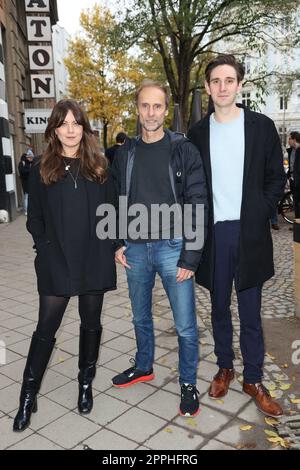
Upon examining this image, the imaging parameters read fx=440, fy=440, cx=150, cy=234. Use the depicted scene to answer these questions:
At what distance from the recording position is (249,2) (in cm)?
1367

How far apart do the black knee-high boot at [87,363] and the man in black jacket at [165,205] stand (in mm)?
470

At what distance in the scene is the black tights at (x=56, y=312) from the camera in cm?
279

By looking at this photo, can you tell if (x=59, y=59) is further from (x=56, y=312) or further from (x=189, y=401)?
(x=189, y=401)

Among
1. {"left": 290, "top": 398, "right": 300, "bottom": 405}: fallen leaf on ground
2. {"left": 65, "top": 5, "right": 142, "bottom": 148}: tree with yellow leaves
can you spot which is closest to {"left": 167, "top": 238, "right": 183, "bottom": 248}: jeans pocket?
{"left": 290, "top": 398, "right": 300, "bottom": 405}: fallen leaf on ground

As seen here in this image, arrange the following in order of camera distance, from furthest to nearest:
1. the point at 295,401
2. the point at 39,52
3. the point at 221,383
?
the point at 39,52 → the point at 221,383 → the point at 295,401

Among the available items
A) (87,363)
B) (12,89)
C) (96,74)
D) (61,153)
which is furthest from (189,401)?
(96,74)

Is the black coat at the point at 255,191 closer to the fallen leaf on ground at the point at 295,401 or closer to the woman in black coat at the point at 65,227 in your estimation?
the woman in black coat at the point at 65,227

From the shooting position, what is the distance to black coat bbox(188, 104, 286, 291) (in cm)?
277

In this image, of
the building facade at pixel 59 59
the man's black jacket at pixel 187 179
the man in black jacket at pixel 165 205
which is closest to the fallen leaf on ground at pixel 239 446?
the man in black jacket at pixel 165 205

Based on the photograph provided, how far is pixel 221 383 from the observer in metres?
3.16

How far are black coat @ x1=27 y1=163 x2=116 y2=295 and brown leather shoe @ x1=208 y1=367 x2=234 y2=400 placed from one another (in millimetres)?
1092

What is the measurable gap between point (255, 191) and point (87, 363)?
62.8 inches

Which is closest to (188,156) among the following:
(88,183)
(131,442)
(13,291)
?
(88,183)

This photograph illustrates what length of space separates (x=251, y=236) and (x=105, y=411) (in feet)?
5.02
